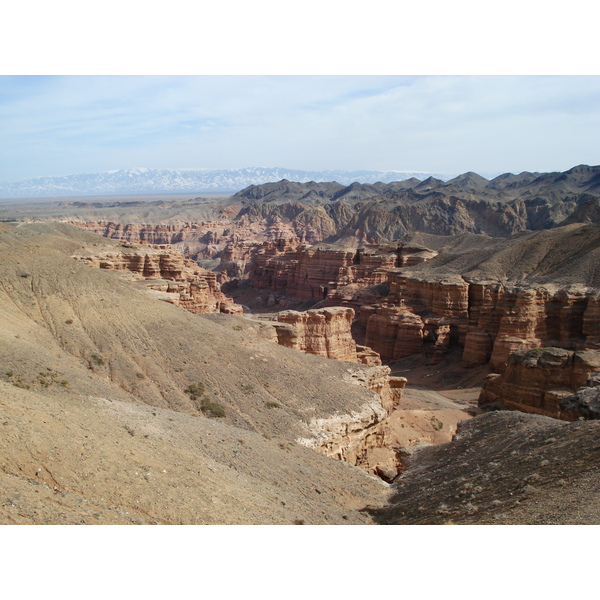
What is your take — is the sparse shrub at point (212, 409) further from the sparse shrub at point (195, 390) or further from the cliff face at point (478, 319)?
the cliff face at point (478, 319)

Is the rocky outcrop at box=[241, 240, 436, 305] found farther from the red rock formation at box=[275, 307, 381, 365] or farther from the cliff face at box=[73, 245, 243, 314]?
the red rock formation at box=[275, 307, 381, 365]

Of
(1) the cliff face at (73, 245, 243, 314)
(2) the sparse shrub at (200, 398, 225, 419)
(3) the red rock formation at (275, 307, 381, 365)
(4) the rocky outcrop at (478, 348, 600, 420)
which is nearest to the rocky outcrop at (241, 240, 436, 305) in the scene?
(1) the cliff face at (73, 245, 243, 314)

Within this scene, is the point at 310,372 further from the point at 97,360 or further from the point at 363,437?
the point at 97,360

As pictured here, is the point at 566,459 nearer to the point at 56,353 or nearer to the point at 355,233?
the point at 56,353

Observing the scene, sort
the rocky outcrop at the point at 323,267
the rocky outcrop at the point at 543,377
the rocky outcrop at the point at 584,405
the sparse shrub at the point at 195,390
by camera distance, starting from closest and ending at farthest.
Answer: the rocky outcrop at the point at 584,405 → the sparse shrub at the point at 195,390 → the rocky outcrop at the point at 543,377 → the rocky outcrop at the point at 323,267

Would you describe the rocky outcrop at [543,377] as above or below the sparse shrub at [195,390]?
below

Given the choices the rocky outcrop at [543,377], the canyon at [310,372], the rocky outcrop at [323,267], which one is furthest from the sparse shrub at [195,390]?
the rocky outcrop at [323,267]

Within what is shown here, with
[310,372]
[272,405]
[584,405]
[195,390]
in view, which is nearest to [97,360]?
[195,390]
